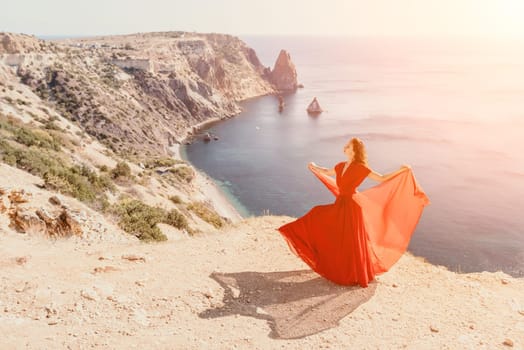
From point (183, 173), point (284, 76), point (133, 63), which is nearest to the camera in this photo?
point (183, 173)

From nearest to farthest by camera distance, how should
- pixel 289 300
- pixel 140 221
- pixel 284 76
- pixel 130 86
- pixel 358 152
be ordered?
pixel 289 300
pixel 358 152
pixel 140 221
pixel 130 86
pixel 284 76

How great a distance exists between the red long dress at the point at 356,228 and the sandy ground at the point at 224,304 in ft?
1.42

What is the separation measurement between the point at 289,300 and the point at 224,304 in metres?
1.18

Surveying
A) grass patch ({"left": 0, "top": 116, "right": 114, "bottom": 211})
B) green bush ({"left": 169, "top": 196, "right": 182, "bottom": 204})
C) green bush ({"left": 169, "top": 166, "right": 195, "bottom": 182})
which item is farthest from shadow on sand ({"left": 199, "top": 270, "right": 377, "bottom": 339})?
green bush ({"left": 169, "top": 166, "right": 195, "bottom": 182})

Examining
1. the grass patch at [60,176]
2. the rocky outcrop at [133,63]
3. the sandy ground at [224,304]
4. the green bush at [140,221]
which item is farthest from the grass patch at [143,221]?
the rocky outcrop at [133,63]

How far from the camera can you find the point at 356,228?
8188 mm

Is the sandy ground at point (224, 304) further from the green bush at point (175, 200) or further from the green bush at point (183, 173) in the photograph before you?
the green bush at point (183, 173)

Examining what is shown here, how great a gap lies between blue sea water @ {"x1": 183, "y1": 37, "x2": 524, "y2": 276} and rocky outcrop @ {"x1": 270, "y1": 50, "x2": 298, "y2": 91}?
8.80 m

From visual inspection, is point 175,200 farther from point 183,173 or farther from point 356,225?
point 356,225

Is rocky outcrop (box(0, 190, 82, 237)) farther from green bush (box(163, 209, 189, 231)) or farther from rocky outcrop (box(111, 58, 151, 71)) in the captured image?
rocky outcrop (box(111, 58, 151, 71))

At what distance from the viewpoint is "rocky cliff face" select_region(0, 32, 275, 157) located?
52.8 metres

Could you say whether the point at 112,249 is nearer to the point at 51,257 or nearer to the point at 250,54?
the point at 51,257

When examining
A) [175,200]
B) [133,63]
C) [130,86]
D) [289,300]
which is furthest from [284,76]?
[289,300]

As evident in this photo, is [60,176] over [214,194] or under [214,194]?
over
